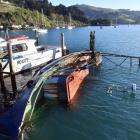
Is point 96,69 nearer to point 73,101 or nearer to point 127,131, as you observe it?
point 73,101

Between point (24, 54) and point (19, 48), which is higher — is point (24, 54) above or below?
below

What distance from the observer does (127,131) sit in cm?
2414

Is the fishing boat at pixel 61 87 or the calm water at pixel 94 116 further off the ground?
the fishing boat at pixel 61 87

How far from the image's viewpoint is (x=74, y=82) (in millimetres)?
31641

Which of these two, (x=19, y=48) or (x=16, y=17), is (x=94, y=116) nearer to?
(x=19, y=48)

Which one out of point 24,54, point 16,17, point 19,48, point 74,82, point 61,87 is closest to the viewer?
point 61,87

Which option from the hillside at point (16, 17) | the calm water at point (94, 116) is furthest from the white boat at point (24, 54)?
the hillside at point (16, 17)

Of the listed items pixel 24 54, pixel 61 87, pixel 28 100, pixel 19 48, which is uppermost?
pixel 19 48

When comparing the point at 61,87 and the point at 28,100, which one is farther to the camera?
the point at 61,87

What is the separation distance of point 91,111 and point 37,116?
15.8 feet

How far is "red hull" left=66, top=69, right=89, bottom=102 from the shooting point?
29.5 m

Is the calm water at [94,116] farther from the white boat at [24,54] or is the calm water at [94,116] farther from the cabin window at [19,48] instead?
the cabin window at [19,48]

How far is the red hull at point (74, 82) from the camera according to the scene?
2948 centimetres

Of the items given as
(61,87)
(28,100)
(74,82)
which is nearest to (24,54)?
(74,82)
